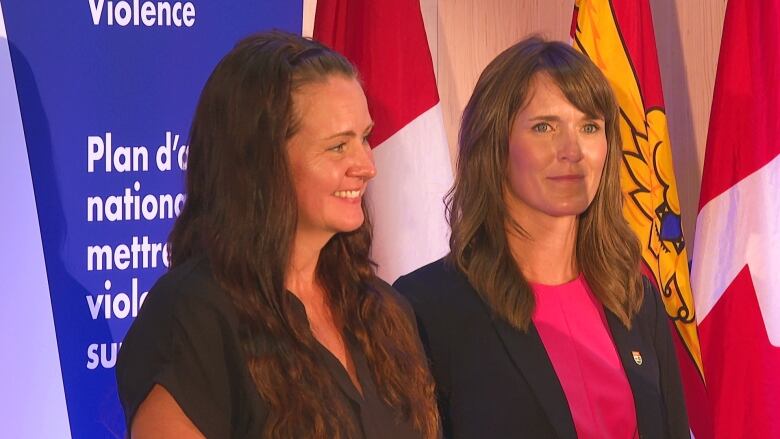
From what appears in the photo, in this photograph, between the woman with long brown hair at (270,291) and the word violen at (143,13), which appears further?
the word violen at (143,13)

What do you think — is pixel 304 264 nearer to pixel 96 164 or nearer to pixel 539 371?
pixel 539 371

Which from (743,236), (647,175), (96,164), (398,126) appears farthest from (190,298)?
(743,236)

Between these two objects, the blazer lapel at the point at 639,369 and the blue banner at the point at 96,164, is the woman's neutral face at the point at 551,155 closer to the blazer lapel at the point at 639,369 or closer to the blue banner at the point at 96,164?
the blazer lapel at the point at 639,369

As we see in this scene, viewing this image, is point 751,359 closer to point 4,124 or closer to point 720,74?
point 720,74

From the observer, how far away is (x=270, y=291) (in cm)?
172

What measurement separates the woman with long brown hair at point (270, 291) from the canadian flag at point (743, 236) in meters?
1.50

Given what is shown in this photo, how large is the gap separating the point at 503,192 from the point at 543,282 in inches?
8.4

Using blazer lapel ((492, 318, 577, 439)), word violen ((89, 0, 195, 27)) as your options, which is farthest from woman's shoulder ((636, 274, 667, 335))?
word violen ((89, 0, 195, 27))

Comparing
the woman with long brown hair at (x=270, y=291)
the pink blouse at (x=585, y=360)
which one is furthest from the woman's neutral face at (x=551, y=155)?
the woman with long brown hair at (x=270, y=291)

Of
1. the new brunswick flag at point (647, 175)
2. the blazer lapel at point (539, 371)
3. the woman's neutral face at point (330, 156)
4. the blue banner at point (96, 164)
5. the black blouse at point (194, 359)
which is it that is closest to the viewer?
the black blouse at point (194, 359)

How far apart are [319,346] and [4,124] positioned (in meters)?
1.48

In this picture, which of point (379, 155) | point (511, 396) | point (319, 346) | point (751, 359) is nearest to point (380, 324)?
point (319, 346)

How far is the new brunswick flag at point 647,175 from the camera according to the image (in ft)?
9.94

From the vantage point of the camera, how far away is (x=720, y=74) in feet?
10.4
